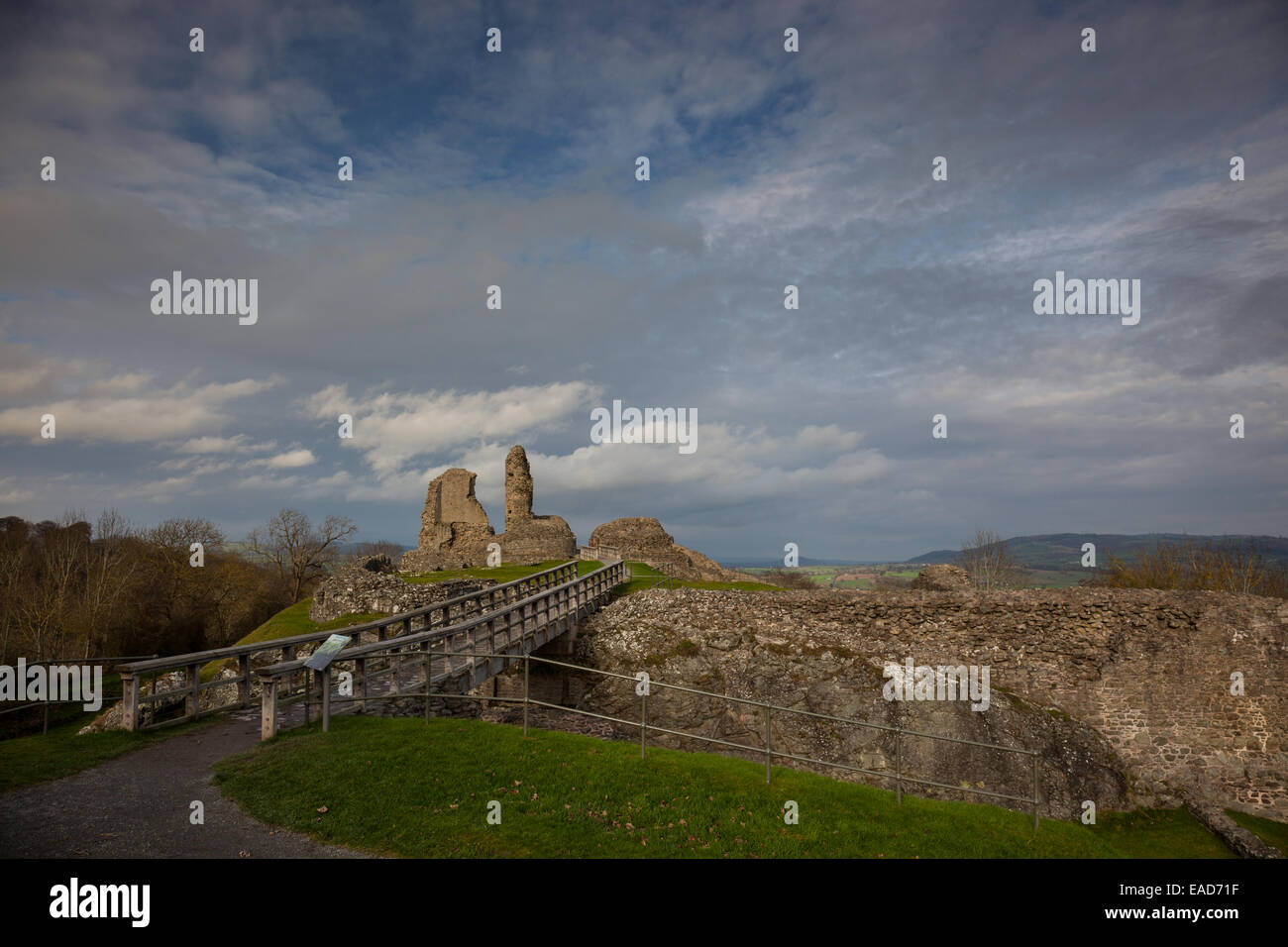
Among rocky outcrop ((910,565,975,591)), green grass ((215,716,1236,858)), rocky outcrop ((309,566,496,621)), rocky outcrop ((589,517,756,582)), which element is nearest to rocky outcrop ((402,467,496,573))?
rocky outcrop ((589,517,756,582))

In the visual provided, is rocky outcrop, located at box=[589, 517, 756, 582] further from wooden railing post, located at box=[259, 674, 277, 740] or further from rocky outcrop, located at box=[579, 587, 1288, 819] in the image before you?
wooden railing post, located at box=[259, 674, 277, 740]

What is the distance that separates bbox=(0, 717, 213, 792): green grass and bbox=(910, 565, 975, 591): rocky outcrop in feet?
89.8

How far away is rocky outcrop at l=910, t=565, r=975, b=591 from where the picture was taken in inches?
1121

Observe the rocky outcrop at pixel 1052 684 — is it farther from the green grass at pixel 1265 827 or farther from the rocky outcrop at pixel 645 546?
the rocky outcrop at pixel 645 546

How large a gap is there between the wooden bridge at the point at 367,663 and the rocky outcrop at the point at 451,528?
74.0ft

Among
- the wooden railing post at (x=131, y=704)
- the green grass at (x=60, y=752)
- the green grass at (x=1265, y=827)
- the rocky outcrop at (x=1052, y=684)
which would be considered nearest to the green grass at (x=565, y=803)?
the green grass at (x=60, y=752)

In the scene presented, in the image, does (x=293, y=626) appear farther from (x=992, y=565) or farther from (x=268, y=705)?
(x=992, y=565)

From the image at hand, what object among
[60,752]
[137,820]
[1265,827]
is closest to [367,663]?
[60,752]

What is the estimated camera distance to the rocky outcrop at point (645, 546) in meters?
40.7

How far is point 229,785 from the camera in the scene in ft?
26.4

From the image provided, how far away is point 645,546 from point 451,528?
15559 millimetres
